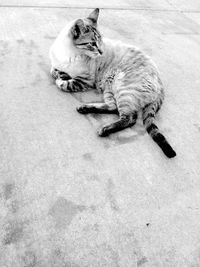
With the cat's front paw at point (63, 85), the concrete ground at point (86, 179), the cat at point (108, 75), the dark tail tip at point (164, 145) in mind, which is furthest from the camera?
the cat's front paw at point (63, 85)

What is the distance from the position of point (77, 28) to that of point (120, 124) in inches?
38.2

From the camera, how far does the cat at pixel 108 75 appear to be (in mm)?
2377

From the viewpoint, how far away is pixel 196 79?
3174 millimetres

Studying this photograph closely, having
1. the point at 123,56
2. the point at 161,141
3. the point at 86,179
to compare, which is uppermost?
the point at 123,56

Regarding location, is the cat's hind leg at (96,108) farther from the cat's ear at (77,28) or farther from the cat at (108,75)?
the cat's ear at (77,28)

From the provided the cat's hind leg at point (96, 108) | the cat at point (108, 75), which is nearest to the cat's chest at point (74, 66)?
the cat at point (108, 75)

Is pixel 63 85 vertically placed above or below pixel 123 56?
below

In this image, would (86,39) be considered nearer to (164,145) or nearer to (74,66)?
(74,66)

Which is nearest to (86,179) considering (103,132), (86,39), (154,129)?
(103,132)

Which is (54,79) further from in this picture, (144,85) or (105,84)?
(144,85)

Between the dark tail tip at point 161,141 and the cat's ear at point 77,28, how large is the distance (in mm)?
1069

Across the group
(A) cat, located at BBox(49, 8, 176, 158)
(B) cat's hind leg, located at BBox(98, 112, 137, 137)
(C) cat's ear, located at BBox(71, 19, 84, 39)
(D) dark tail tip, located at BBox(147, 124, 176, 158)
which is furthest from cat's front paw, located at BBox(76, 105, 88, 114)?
(C) cat's ear, located at BBox(71, 19, 84, 39)

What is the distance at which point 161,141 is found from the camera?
86.4 inches

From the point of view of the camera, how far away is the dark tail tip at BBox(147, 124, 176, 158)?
7.04 ft
